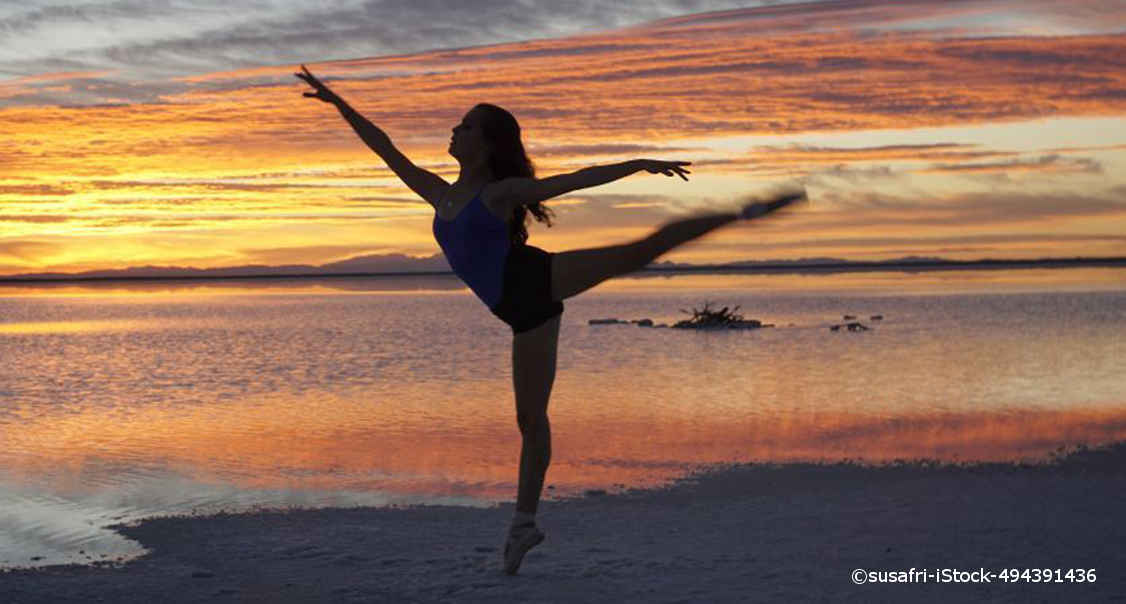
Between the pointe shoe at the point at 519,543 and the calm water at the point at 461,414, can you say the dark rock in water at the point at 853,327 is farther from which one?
the pointe shoe at the point at 519,543

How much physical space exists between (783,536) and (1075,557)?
1.89 metres

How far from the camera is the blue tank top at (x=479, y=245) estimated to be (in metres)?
7.15

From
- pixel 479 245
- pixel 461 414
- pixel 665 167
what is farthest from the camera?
pixel 461 414

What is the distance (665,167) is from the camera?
21.5 feet

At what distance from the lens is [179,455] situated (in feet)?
44.6

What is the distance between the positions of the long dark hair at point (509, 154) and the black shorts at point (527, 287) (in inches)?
7.1

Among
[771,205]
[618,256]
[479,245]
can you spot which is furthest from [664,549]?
[771,205]

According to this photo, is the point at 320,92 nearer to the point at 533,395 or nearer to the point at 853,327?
the point at 533,395

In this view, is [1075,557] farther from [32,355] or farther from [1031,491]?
[32,355]

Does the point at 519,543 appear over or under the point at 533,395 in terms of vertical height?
under

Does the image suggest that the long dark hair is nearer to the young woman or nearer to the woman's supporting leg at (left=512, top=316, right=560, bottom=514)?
the young woman

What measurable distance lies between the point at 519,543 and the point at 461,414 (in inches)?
386

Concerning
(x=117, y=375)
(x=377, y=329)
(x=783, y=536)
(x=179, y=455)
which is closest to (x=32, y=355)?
(x=117, y=375)

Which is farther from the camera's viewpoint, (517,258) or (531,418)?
(531,418)
